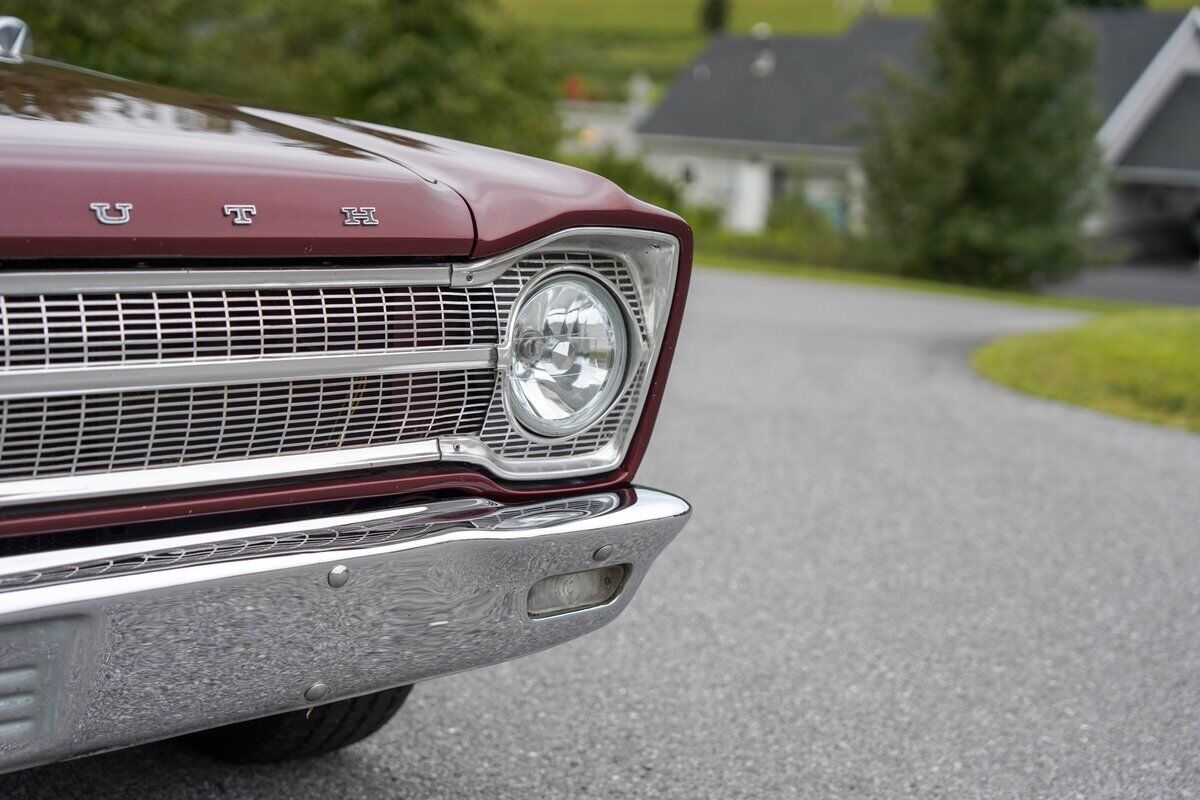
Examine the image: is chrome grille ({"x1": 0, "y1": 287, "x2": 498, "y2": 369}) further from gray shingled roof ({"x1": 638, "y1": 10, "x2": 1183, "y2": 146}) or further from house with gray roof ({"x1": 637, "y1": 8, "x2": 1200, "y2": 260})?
gray shingled roof ({"x1": 638, "y1": 10, "x2": 1183, "y2": 146})

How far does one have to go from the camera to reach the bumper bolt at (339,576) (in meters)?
1.87

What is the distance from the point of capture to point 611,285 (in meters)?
2.23

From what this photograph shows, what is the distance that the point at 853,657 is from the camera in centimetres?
358

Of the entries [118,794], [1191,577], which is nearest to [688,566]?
[1191,577]

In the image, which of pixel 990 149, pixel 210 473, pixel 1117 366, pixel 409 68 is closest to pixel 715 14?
pixel 990 149

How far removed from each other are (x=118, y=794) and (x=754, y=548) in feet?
8.41

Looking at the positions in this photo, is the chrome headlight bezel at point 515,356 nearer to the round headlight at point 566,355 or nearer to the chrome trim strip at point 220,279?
the round headlight at point 566,355

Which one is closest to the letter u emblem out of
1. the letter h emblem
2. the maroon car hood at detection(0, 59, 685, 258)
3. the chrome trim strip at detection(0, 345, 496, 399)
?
the maroon car hood at detection(0, 59, 685, 258)

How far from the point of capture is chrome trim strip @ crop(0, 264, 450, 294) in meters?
1.65

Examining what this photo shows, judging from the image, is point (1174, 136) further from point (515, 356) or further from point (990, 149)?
point (515, 356)

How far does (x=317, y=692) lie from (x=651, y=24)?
10680 centimetres

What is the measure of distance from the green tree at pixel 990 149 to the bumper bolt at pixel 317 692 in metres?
21.6

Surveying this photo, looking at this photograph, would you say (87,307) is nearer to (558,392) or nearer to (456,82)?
(558,392)

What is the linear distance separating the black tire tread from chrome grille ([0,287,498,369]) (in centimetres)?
85
